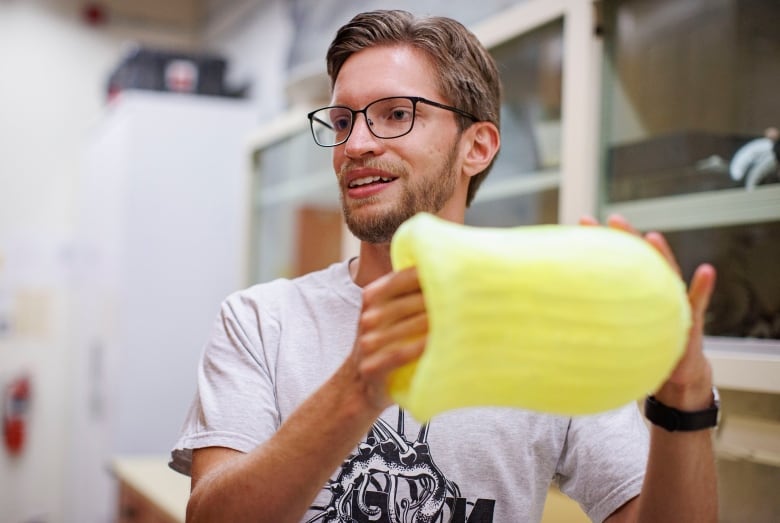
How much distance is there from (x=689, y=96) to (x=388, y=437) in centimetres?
90

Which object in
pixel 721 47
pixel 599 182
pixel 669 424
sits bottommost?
pixel 669 424

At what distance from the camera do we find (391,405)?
894mm

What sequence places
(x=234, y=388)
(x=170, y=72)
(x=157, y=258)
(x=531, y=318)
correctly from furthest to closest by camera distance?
(x=170, y=72) < (x=157, y=258) < (x=234, y=388) < (x=531, y=318)

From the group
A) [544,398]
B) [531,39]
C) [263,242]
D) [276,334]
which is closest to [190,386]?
[263,242]

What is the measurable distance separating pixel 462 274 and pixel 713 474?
0.50 meters

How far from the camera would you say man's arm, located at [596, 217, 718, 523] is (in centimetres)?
74

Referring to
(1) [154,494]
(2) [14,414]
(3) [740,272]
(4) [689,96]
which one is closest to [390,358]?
(3) [740,272]

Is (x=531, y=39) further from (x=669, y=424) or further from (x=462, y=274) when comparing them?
(x=462, y=274)

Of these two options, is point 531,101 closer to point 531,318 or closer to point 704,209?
point 704,209

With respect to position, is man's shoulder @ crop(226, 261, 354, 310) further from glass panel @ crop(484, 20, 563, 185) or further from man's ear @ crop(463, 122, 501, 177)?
glass panel @ crop(484, 20, 563, 185)

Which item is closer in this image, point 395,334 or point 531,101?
point 395,334

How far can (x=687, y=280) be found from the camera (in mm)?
1464

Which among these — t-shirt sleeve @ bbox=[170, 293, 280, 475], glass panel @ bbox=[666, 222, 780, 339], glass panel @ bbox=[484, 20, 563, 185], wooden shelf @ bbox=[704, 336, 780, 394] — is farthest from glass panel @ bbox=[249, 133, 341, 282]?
t-shirt sleeve @ bbox=[170, 293, 280, 475]

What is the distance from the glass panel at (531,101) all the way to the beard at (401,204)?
69 centimetres
